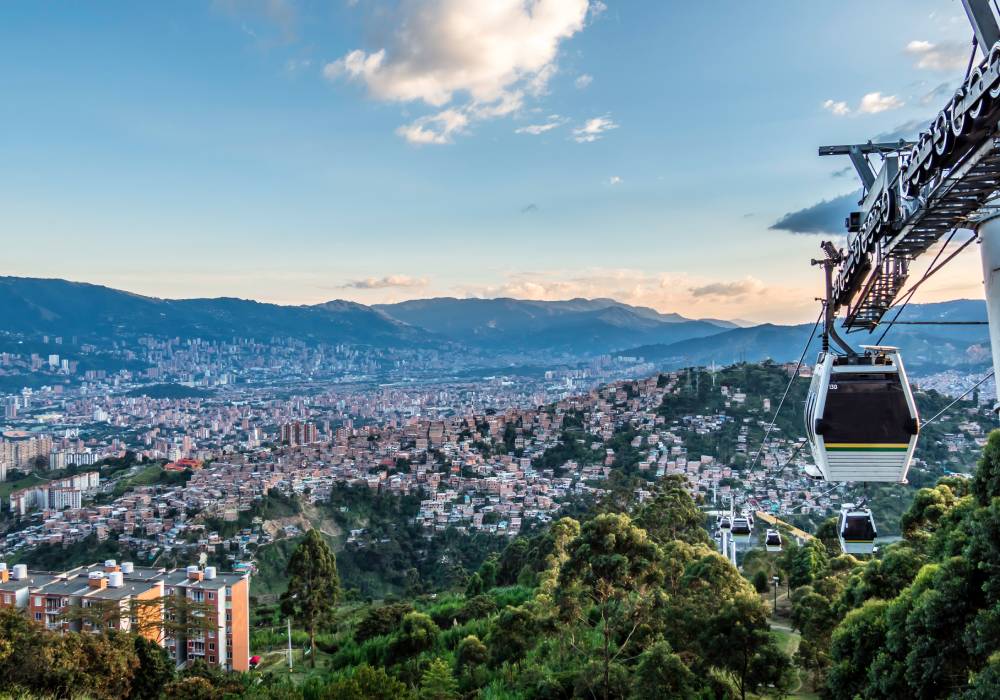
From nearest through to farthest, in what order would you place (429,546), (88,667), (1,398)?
1. (88,667)
2. (429,546)
3. (1,398)

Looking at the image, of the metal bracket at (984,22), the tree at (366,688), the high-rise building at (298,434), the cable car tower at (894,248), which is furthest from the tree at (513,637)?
the high-rise building at (298,434)

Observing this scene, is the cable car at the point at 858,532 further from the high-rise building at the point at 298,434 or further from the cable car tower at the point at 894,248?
the high-rise building at the point at 298,434

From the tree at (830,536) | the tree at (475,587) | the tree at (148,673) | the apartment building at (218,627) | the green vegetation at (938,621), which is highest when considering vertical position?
the green vegetation at (938,621)

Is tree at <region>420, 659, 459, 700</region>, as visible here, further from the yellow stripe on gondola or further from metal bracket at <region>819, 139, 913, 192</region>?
metal bracket at <region>819, 139, 913, 192</region>

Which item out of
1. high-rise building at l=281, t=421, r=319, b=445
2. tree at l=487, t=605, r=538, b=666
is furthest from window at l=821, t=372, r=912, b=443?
high-rise building at l=281, t=421, r=319, b=445

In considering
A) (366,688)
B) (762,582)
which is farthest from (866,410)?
(762,582)

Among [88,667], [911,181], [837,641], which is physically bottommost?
[88,667]

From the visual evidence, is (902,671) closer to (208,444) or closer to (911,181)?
(911,181)

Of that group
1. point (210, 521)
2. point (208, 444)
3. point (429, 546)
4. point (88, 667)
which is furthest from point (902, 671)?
point (208, 444)
